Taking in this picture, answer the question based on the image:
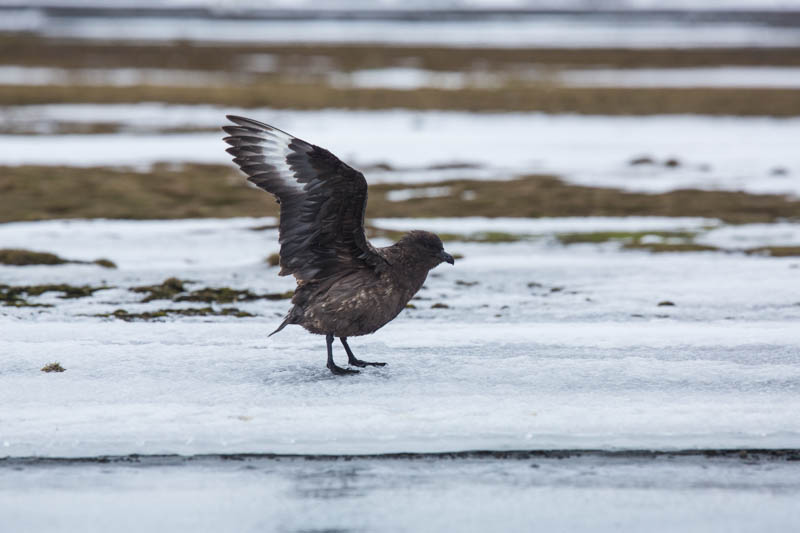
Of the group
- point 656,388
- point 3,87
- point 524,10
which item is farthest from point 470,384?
point 524,10

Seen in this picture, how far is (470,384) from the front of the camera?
4758 millimetres

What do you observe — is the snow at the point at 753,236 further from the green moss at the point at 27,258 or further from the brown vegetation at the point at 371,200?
the green moss at the point at 27,258

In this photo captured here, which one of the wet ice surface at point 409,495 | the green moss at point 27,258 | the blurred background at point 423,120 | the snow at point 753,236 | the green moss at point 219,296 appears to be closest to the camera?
the wet ice surface at point 409,495

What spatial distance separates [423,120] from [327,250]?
18728 mm

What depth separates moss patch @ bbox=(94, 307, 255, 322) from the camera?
20.8ft

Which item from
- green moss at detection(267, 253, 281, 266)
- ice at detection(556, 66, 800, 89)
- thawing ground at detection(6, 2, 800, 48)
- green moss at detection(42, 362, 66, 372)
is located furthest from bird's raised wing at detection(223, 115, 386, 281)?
thawing ground at detection(6, 2, 800, 48)

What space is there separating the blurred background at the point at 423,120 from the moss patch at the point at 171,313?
4.79 metres

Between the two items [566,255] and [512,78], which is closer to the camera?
[566,255]

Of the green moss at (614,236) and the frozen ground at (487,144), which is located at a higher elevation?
the frozen ground at (487,144)

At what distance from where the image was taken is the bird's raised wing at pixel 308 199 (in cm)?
462

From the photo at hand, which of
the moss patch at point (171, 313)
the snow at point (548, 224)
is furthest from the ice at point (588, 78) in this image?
the moss patch at point (171, 313)

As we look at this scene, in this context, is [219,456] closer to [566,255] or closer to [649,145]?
[566,255]

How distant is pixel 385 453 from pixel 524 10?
343 feet

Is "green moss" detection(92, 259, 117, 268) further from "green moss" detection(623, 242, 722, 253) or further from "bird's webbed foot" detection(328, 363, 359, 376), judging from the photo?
"green moss" detection(623, 242, 722, 253)
